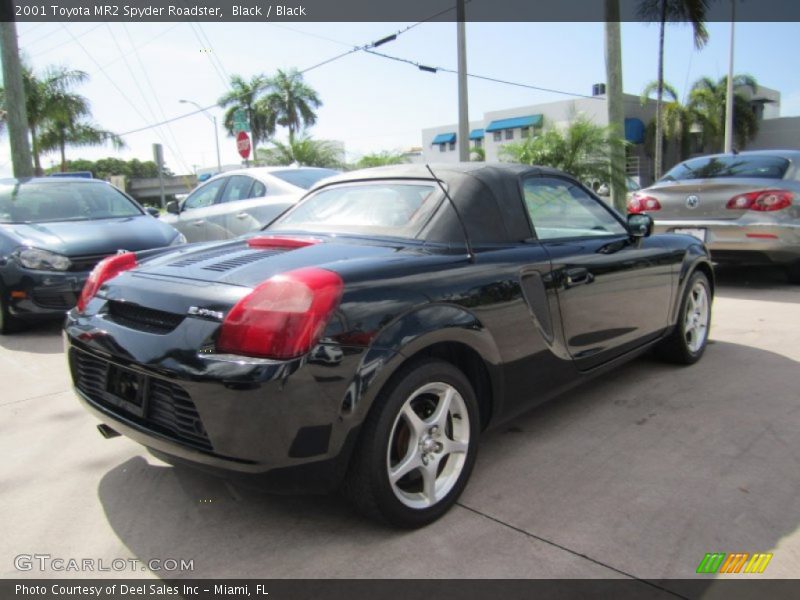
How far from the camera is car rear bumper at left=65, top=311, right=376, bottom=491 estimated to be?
1993 mm

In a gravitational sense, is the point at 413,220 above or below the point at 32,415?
above

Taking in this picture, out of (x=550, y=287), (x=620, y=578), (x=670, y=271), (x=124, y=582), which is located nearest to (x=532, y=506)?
(x=620, y=578)

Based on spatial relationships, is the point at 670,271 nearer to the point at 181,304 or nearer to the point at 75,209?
the point at 181,304

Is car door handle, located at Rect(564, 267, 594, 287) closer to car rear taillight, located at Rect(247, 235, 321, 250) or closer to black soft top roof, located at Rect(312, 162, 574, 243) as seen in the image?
black soft top roof, located at Rect(312, 162, 574, 243)

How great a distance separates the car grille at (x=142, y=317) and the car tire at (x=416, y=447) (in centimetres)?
81

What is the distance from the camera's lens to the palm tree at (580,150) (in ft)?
40.5

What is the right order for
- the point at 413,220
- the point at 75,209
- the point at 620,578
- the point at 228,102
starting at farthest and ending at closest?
the point at 228,102 < the point at 75,209 < the point at 413,220 < the point at 620,578

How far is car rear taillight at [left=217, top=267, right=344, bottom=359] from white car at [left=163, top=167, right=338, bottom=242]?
15.1ft

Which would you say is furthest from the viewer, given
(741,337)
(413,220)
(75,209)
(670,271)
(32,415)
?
(75,209)

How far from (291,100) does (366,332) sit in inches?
1573

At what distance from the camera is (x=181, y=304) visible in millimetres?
2238

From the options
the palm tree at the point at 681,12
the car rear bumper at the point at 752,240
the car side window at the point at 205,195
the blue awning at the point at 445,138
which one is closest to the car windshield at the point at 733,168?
the car rear bumper at the point at 752,240

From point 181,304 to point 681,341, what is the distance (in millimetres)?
3431

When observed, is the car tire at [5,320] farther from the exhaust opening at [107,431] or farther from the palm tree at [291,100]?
the palm tree at [291,100]
